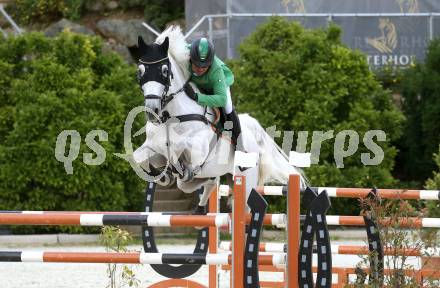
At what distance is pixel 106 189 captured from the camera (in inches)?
627

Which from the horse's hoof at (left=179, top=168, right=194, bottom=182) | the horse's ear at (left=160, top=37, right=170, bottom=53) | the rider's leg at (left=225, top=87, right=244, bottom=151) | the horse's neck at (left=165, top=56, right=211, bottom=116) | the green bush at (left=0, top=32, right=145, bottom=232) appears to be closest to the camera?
the horse's ear at (left=160, top=37, right=170, bottom=53)

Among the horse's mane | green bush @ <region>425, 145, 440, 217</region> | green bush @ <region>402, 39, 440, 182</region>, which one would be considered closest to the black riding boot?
the horse's mane

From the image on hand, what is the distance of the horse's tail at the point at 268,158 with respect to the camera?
352 inches

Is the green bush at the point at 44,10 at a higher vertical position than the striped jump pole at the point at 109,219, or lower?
higher

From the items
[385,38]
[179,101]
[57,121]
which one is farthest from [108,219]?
[385,38]

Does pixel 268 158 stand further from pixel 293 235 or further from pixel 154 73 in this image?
pixel 293 235

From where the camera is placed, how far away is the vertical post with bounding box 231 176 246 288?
19.0ft

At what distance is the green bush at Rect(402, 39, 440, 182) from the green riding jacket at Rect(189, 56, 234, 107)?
974cm

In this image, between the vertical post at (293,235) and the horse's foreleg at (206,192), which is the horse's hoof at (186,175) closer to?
the horse's foreleg at (206,192)

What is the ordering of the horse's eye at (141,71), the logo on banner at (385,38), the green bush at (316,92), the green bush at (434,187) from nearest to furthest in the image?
the horse's eye at (141,71) < the green bush at (434,187) < the green bush at (316,92) < the logo on banner at (385,38)

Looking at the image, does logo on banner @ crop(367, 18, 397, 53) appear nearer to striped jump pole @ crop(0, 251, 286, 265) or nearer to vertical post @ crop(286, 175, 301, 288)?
vertical post @ crop(286, 175, 301, 288)

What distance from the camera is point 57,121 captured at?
1571 centimetres

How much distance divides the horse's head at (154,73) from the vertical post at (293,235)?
1.47 m

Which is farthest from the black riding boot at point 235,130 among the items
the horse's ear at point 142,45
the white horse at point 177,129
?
the horse's ear at point 142,45
